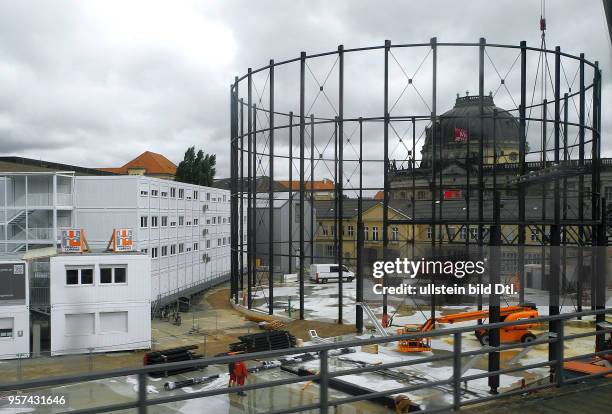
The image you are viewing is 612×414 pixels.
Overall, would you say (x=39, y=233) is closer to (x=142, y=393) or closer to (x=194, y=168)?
(x=142, y=393)

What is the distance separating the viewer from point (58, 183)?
976 inches

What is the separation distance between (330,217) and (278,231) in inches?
149

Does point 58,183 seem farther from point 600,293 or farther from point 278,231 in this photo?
point 600,293

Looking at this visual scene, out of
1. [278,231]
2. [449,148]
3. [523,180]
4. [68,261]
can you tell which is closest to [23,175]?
[68,261]

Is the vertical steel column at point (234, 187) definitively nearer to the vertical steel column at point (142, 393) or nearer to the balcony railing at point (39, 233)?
the balcony railing at point (39, 233)

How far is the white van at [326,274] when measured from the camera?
1235 inches

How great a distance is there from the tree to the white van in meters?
26.4

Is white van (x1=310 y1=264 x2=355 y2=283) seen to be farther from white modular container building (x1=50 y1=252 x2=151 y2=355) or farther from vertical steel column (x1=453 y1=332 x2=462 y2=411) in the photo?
vertical steel column (x1=453 y1=332 x2=462 y2=411)

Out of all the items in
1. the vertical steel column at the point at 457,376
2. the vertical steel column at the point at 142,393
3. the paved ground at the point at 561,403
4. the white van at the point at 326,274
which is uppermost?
the vertical steel column at the point at 142,393

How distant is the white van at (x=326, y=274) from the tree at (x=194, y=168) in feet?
86.6

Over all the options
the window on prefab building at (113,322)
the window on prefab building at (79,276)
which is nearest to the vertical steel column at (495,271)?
the window on prefab building at (113,322)

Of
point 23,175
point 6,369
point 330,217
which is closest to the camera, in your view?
point 6,369

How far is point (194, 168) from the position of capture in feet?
181

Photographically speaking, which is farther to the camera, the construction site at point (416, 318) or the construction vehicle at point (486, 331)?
the construction vehicle at point (486, 331)
